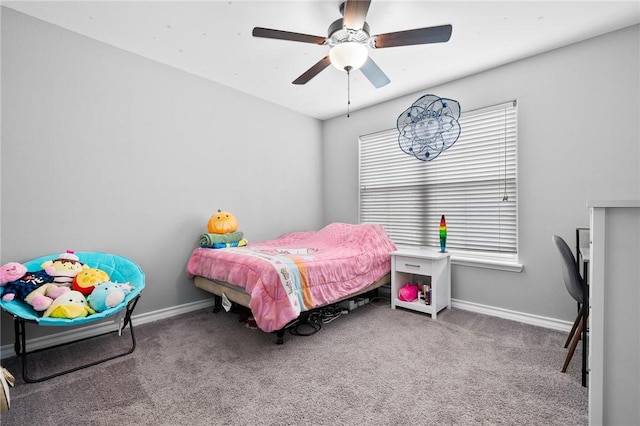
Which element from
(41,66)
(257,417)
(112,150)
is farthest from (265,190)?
(257,417)

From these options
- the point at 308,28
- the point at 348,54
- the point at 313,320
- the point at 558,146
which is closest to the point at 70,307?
the point at 313,320

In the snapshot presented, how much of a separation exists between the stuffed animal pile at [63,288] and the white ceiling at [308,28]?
1.82 meters

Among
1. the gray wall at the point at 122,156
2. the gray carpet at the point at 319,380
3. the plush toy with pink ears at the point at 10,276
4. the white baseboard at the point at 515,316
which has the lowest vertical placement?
the gray carpet at the point at 319,380

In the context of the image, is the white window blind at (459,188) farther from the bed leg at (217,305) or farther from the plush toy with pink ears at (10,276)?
the plush toy with pink ears at (10,276)

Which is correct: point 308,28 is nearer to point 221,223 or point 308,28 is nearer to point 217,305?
point 221,223

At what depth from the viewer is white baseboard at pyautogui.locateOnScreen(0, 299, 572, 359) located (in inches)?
85.4

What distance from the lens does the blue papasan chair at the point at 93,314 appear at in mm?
1737

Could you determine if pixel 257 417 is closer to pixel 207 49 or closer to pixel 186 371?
pixel 186 371

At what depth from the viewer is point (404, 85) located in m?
3.25

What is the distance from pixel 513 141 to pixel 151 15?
3.28 meters

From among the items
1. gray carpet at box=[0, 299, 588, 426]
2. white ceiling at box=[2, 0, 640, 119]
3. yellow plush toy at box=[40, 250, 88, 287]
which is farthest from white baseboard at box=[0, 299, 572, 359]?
white ceiling at box=[2, 0, 640, 119]

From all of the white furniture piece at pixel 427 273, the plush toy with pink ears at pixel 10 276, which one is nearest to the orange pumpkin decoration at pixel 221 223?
the plush toy with pink ears at pixel 10 276

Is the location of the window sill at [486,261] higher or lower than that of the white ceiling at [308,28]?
lower

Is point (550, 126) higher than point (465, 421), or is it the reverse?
point (550, 126)
